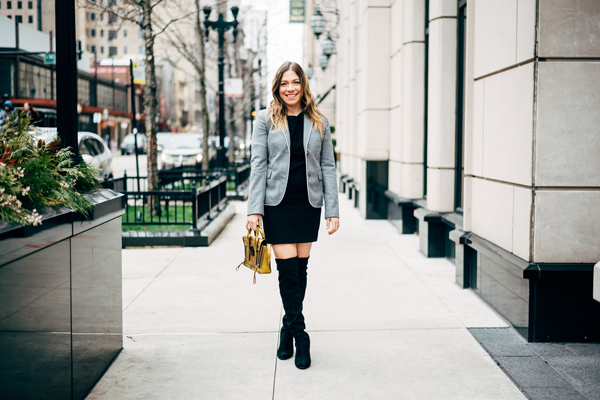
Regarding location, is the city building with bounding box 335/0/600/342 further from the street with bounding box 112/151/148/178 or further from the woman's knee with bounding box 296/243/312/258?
the street with bounding box 112/151/148/178

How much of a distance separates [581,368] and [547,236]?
37.7 inches

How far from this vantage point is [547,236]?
4531mm

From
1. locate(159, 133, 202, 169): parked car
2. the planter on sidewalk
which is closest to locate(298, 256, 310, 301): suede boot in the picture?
the planter on sidewalk

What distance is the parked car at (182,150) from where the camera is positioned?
28.0 m

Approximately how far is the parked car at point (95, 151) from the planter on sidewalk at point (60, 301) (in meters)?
11.9

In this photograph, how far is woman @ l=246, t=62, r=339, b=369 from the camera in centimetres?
412

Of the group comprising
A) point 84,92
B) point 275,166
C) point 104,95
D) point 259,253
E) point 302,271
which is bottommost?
point 302,271

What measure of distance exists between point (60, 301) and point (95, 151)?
14.1 meters

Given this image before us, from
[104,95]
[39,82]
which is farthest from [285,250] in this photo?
[104,95]

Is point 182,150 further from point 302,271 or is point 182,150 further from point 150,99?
point 302,271

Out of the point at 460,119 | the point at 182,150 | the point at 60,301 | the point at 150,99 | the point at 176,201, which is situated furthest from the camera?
the point at 182,150

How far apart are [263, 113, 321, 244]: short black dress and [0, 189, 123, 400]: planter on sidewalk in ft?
3.46

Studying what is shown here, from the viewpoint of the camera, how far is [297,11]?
3838cm

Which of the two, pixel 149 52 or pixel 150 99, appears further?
pixel 150 99
